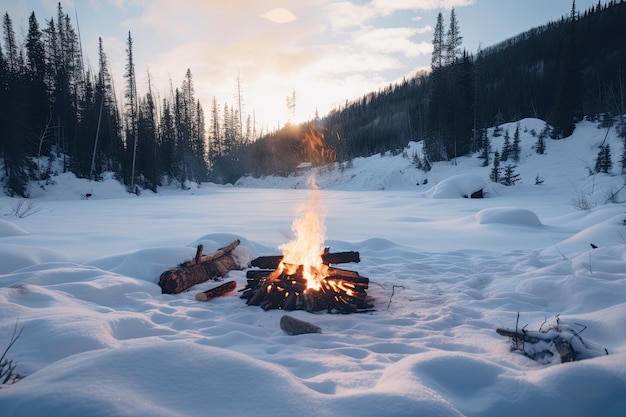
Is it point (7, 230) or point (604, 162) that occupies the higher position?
point (604, 162)

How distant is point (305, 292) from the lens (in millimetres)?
4496

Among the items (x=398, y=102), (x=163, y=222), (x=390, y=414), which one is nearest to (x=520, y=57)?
(x=398, y=102)

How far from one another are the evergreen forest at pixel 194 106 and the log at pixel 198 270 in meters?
22.7

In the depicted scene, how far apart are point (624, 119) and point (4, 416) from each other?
3429 cm

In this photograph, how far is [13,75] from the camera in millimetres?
25922

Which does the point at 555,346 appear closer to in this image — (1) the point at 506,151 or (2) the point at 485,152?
(1) the point at 506,151

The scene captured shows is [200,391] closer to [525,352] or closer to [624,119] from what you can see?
[525,352]

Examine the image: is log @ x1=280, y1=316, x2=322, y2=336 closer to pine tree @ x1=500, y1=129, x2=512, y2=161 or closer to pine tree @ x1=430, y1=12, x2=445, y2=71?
pine tree @ x1=500, y1=129, x2=512, y2=161

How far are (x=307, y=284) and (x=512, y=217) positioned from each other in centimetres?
851

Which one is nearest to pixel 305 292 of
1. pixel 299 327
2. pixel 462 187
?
pixel 299 327

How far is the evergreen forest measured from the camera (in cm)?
2717

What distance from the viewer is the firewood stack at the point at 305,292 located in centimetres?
437

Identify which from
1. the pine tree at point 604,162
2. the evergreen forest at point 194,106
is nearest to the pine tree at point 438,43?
the evergreen forest at point 194,106

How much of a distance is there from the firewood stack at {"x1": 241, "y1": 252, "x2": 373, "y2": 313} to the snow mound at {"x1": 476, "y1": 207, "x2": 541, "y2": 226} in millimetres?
7489
